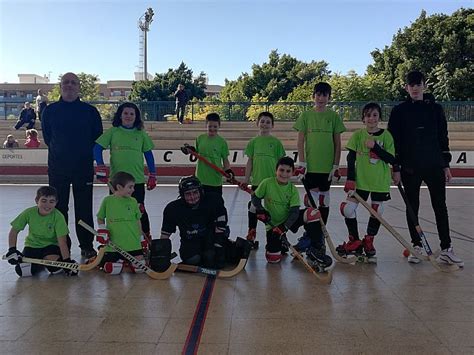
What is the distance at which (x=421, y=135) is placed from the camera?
494 cm

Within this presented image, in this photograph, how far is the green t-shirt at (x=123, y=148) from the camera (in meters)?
5.07

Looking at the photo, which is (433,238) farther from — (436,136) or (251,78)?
(251,78)

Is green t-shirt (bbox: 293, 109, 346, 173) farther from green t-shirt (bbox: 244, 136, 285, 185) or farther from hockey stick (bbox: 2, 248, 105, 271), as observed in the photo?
hockey stick (bbox: 2, 248, 105, 271)

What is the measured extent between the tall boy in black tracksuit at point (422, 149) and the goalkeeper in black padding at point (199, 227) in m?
1.84

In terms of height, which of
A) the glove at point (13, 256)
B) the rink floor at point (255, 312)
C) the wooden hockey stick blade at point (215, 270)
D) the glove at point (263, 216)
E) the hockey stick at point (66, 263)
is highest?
the glove at point (263, 216)

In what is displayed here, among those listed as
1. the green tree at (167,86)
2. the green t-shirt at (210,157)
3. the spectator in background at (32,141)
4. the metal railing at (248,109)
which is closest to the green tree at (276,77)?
the green tree at (167,86)

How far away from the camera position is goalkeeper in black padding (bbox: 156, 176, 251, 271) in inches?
187

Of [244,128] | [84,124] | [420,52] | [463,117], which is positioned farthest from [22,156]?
[420,52]

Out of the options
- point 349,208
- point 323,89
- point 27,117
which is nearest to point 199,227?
point 349,208

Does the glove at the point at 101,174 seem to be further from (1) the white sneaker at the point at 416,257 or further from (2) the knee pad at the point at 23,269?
(1) the white sneaker at the point at 416,257

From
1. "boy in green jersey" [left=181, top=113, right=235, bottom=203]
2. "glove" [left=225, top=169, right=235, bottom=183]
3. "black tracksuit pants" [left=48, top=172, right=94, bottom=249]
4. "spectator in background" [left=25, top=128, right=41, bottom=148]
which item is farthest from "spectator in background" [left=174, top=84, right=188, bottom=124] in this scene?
"black tracksuit pants" [left=48, top=172, right=94, bottom=249]

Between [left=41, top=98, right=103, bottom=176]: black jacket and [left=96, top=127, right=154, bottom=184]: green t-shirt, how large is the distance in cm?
21

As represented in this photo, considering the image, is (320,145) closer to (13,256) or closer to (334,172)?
(334,172)

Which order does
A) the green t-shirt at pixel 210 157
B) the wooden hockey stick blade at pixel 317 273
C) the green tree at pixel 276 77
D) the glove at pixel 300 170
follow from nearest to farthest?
the wooden hockey stick blade at pixel 317 273 → the glove at pixel 300 170 → the green t-shirt at pixel 210 157 → the green tree at pixel 276 77
